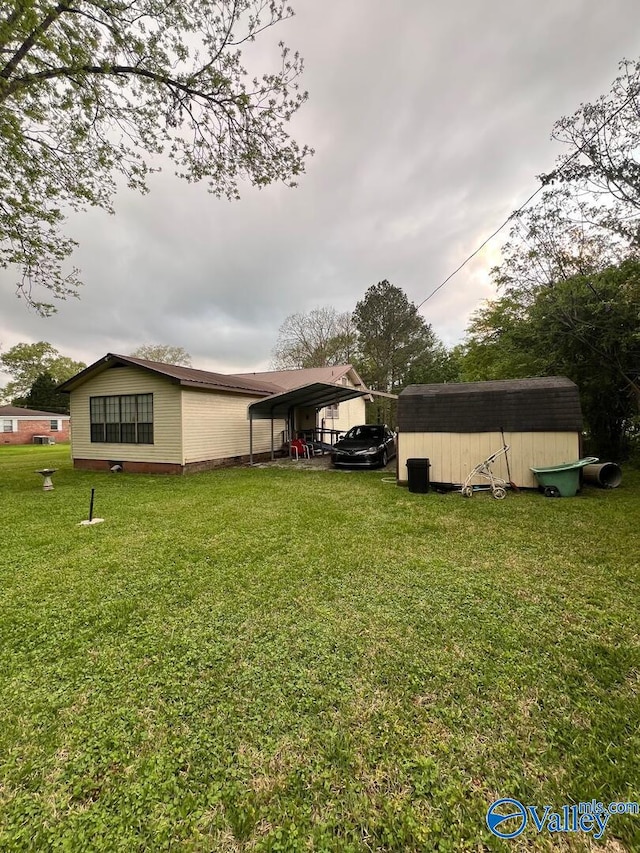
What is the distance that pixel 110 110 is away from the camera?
787 centimetres

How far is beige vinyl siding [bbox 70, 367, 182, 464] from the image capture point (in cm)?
1050

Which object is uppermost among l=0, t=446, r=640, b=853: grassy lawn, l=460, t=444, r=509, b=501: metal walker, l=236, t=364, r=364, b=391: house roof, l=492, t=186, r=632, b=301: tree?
l=492, t=186, r=632, b=301: tree

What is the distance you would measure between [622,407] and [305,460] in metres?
11.2

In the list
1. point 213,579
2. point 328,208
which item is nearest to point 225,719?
point 213,579

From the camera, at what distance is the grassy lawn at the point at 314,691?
1421mm

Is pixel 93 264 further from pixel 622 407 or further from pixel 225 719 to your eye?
pixel 622 407

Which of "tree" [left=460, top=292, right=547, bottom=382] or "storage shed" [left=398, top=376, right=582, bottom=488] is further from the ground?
"tree" [left=460, top=292, right=547, bottom=382]

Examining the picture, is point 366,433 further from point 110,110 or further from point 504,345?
point 110,110

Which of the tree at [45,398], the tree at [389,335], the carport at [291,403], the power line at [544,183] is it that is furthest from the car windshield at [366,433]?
the tree at [45,398]

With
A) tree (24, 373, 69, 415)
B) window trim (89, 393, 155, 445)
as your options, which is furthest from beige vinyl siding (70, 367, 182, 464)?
tree (24, 373, 69, 415)

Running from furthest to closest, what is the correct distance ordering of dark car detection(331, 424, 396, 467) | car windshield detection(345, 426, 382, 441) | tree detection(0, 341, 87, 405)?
1. tree detection(0, 341, 87, 405)
2. car windshield detection(345, 426, 382, 441)
3. dark car detection(331, 424, 396, 467)

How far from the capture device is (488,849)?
1.30 m

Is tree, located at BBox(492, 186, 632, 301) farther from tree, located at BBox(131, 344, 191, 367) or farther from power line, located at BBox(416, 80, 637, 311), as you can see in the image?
tree, located at BBox(131, 344, 191, 367)

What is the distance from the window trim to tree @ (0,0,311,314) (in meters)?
3.64
